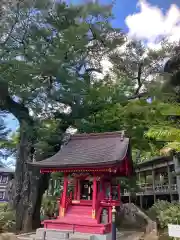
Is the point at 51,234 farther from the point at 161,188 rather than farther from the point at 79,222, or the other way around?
the point at 161,188

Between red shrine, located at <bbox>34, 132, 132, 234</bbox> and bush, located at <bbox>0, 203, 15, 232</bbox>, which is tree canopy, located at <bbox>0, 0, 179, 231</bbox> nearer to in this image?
bush, located at <bbox>0, 203, 15, 232</bbox>

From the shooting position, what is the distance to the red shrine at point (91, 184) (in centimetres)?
1074

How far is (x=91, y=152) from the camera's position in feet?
41.0


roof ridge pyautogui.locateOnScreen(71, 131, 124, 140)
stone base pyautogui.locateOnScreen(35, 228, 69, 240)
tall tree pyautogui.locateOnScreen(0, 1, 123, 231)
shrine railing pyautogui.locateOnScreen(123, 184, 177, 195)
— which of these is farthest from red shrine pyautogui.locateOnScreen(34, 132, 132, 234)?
shrine railing pyautogui.locateOnScreen(123, 184, 177, 195)

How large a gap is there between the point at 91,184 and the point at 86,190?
0.39m

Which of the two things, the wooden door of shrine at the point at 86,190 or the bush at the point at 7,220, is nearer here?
the wooden door of shrine at the point at 86,190

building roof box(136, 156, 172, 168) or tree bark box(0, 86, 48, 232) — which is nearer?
tree bark box(0, 86, 48, 232)

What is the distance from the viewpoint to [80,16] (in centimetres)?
1845

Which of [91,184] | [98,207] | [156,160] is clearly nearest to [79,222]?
[98,207]

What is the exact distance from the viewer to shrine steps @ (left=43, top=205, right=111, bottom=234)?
10547 mm

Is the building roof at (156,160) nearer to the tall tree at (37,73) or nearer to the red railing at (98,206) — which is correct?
the tall tree at (37,73)

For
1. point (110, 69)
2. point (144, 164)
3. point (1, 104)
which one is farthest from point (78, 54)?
point (144, 164)

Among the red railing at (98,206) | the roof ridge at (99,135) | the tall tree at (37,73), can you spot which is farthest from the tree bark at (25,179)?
the red railing at (98,206)

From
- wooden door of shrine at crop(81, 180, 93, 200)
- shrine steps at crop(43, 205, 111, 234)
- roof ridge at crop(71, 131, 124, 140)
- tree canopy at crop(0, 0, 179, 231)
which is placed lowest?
shrine steps at crop(43, 205, 111, 234)
